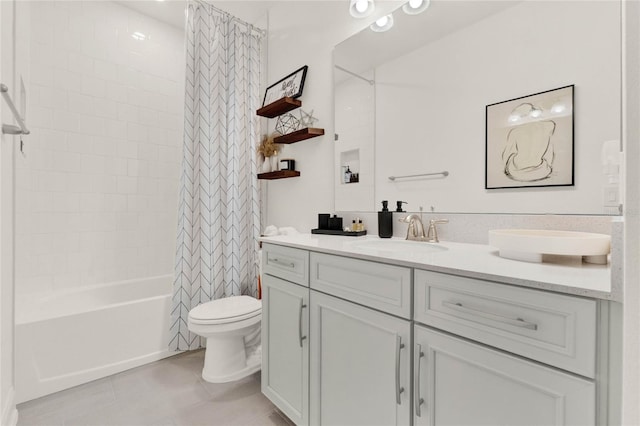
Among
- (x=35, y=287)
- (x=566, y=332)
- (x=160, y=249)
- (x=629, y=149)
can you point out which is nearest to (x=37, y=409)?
(x=35, y=287)

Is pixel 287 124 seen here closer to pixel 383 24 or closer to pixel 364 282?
pixel 383 24

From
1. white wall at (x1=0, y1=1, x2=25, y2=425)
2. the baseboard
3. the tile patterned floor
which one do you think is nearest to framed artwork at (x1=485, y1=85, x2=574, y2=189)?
the tile patterned floor

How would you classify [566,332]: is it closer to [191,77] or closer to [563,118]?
[563,118]

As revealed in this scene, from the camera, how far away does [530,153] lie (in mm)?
1223

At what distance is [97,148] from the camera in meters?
2.49

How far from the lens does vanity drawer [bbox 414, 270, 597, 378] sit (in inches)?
25.5

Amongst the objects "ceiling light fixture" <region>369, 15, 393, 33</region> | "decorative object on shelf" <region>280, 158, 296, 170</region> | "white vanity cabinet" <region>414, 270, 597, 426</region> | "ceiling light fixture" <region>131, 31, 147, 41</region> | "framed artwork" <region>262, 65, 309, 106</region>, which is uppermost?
"ceiling light fixture" <region>131, 31, 147, 41</region>

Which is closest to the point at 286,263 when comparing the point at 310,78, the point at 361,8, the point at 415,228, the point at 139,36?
the point at 415,228

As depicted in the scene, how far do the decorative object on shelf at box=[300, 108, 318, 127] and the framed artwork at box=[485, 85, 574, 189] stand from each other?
119 centimetres

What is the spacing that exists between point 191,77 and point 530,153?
2190 millimetres

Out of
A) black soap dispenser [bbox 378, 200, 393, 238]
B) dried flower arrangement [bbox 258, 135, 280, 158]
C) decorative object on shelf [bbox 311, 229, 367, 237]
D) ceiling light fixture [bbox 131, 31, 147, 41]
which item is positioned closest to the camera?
black soap dispenser [bbox 378, 200, 393, 238]

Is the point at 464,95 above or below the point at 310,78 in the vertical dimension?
below

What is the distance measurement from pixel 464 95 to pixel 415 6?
59 cm

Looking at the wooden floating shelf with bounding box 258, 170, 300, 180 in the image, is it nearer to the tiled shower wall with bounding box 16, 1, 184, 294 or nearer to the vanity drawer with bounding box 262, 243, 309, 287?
the vanity drawer with bounding box 262, 243, 309, 287
